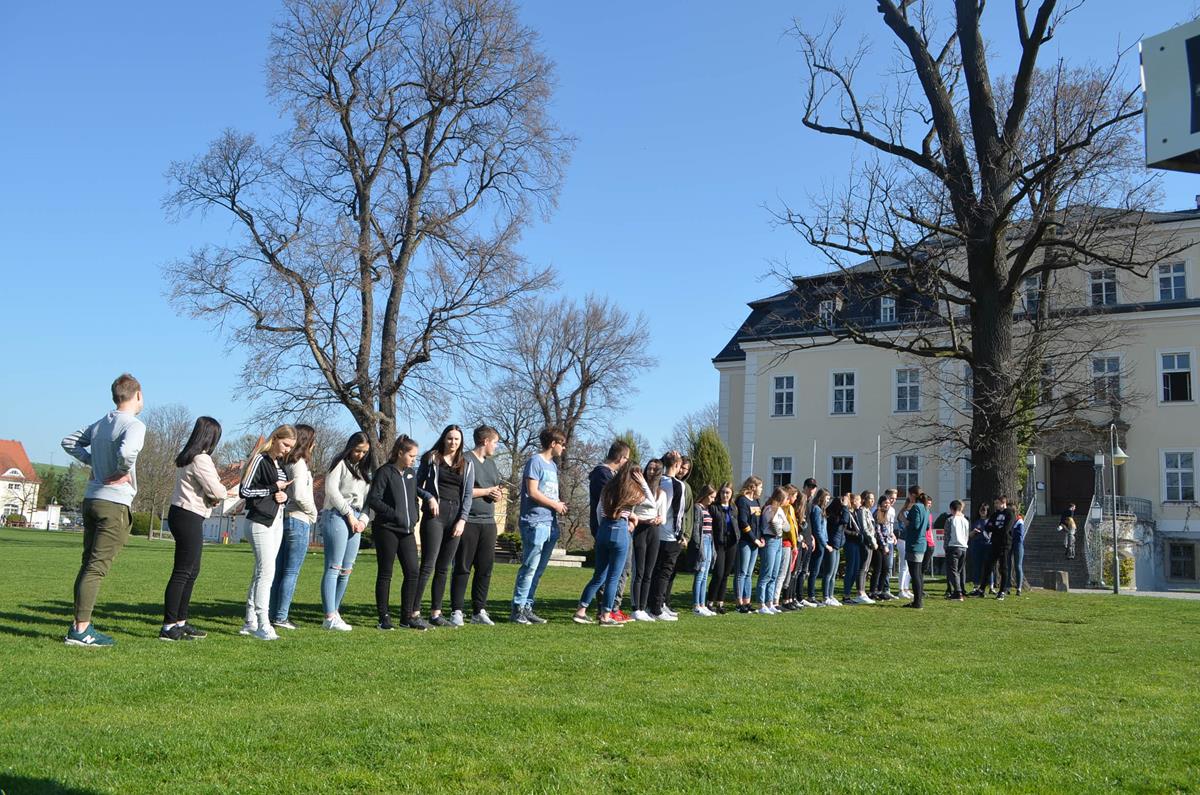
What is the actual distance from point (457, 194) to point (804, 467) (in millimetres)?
19651

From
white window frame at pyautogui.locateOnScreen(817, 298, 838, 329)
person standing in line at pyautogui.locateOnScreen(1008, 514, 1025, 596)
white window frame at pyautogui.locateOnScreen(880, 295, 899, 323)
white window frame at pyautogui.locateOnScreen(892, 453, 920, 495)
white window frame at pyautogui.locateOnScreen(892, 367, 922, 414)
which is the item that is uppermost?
white window frame at pyautogui.locateOnScreen(880, 295, 899, 323)

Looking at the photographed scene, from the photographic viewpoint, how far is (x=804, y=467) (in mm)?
43094

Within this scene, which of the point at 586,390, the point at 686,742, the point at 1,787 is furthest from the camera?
the point at 586,390

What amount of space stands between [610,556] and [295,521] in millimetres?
3320

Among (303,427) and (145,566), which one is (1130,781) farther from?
(145,566)

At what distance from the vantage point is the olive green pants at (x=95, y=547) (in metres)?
7.72

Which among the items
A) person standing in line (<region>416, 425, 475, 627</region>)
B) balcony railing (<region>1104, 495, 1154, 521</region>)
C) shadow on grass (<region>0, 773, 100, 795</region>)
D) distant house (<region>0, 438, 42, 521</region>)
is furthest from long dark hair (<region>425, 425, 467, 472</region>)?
distant house (<region>0, 438, 42, 521</region>)

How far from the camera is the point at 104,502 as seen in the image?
7.78 m

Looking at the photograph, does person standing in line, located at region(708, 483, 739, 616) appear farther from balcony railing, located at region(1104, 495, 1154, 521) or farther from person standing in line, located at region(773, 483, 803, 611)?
balcony railing, located at region(1104, 495, 1154, 521)

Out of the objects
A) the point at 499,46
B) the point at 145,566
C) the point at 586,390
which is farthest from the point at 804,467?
the point at 145,566

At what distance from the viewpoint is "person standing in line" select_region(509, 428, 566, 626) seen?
10.9 metres

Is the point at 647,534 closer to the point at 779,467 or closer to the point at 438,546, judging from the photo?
the point at 438,546

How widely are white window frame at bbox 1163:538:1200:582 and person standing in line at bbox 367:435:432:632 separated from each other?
3308 centimetres

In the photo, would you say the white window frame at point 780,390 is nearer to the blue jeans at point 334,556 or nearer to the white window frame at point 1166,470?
the white window frame at point 1166,470
